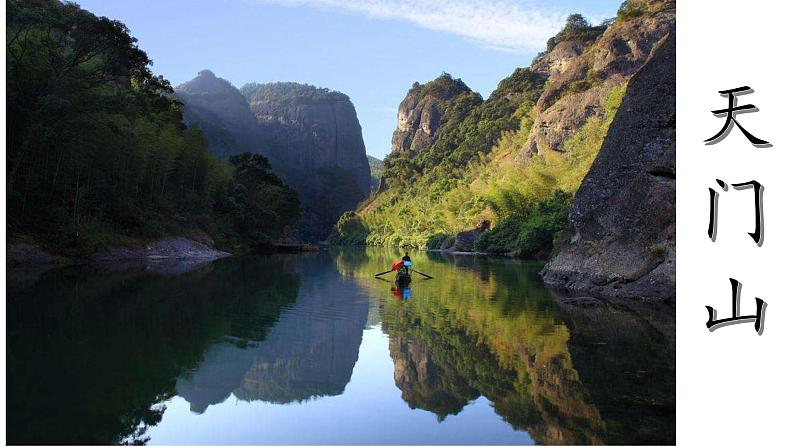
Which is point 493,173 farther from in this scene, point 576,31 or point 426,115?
point 426,115

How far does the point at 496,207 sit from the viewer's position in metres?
65.4

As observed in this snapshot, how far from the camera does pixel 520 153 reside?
87.2 m

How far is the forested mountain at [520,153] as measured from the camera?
6212 centimetres

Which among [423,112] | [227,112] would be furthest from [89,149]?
[227,112]

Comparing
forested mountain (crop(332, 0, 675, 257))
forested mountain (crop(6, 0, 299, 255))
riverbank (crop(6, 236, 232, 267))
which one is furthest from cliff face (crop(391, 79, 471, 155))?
riverbank (crop(6, 236, 232, 267))

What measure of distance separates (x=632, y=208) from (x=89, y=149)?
946 inches

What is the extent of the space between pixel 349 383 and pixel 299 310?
7172 millimetres

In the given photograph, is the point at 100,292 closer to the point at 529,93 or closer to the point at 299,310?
the point at 299,310

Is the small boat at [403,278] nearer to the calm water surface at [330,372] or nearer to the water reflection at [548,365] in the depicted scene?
the water reflection at [548,365]

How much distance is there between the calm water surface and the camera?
6.25 m

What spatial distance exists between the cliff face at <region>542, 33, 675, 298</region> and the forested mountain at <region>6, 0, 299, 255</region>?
20358mm

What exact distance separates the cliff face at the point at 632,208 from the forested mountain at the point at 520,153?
21789mm

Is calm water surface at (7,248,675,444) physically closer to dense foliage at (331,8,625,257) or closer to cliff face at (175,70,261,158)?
dense foliage at (331,8,625,257)

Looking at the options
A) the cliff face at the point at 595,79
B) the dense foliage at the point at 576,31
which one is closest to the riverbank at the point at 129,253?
the cliff face at the point at 595,79
